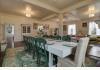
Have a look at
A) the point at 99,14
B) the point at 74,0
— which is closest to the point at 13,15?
the point at 74,0

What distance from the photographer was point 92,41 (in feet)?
19.6

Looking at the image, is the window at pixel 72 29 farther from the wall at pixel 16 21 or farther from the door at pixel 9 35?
the door at pixel 9 35

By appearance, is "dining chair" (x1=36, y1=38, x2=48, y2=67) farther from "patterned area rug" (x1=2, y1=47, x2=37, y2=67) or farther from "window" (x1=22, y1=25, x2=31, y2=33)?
"window" (x1=22, y1=25, x2=31, y2=33)

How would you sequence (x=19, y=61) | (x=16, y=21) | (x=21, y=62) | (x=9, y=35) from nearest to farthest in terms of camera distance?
(x=21, y=62)
(x=19, y=61)
(x=9, y=35)
(x=16, y=21)

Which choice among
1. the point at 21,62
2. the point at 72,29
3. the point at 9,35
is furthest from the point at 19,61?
the point at 72,29

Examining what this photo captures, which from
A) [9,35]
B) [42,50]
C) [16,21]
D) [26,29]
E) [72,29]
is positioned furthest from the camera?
[72,29]

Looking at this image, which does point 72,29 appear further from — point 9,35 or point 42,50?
point 42,50

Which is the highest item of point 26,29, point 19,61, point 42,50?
point 26,29

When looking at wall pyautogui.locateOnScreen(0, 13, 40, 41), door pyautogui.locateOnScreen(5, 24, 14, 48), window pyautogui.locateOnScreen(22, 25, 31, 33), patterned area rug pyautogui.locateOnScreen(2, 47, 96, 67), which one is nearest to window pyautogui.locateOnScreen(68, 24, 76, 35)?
wall pyautogui.locateOnScreen(0, 13, 40, 41)

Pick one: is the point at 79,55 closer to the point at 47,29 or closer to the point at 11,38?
the point at 11,38

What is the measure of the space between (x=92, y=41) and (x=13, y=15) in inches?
264

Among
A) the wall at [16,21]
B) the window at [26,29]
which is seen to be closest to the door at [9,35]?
the wall at [16,21]

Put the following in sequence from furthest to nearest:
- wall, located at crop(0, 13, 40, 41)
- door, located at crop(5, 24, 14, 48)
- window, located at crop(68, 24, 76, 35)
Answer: window, located at crop(68, 24, 76, 35)
wall, located at crop(0, 13, 40, 41)
door, located at crop(5, 24, 14, 48)

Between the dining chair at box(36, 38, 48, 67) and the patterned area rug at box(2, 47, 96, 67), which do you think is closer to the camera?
the dining chair at box(36, 38, 48, 67)
